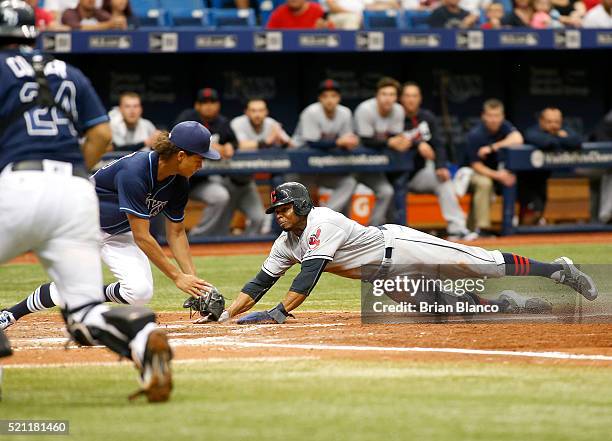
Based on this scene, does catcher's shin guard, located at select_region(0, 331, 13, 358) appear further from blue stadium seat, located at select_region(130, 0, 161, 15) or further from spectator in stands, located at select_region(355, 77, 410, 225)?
blue stadium seat, located at select_region(130, 0, 161, 15)

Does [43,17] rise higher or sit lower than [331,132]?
higher

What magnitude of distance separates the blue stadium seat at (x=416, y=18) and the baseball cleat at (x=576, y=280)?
29.0 ft

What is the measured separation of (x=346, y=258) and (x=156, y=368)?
9.22 ft

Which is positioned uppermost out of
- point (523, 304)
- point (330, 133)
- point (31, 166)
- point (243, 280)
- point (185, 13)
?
point (185, 13)

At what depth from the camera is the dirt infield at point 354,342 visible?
241 inches

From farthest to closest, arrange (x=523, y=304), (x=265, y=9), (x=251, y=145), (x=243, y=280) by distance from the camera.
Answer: (x=265, y=9), (x=251, y=145), (x=243, y=280), (x=523, y=304)

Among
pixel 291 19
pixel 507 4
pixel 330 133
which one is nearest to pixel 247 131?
pixel 330 133

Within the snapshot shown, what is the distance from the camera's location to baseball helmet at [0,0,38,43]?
4992mm

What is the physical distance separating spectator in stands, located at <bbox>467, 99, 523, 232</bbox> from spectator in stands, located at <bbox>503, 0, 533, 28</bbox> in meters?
1.95

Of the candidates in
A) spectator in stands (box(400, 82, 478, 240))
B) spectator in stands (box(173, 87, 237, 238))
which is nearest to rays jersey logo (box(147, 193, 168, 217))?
spectator in stands (box(173, 87, 237, 238))

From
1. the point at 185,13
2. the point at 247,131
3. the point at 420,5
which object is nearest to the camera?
the point at 247,131

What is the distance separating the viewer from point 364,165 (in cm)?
1415

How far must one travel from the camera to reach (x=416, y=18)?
16.1 meters

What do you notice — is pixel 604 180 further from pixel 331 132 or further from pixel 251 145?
pixel 251 145
